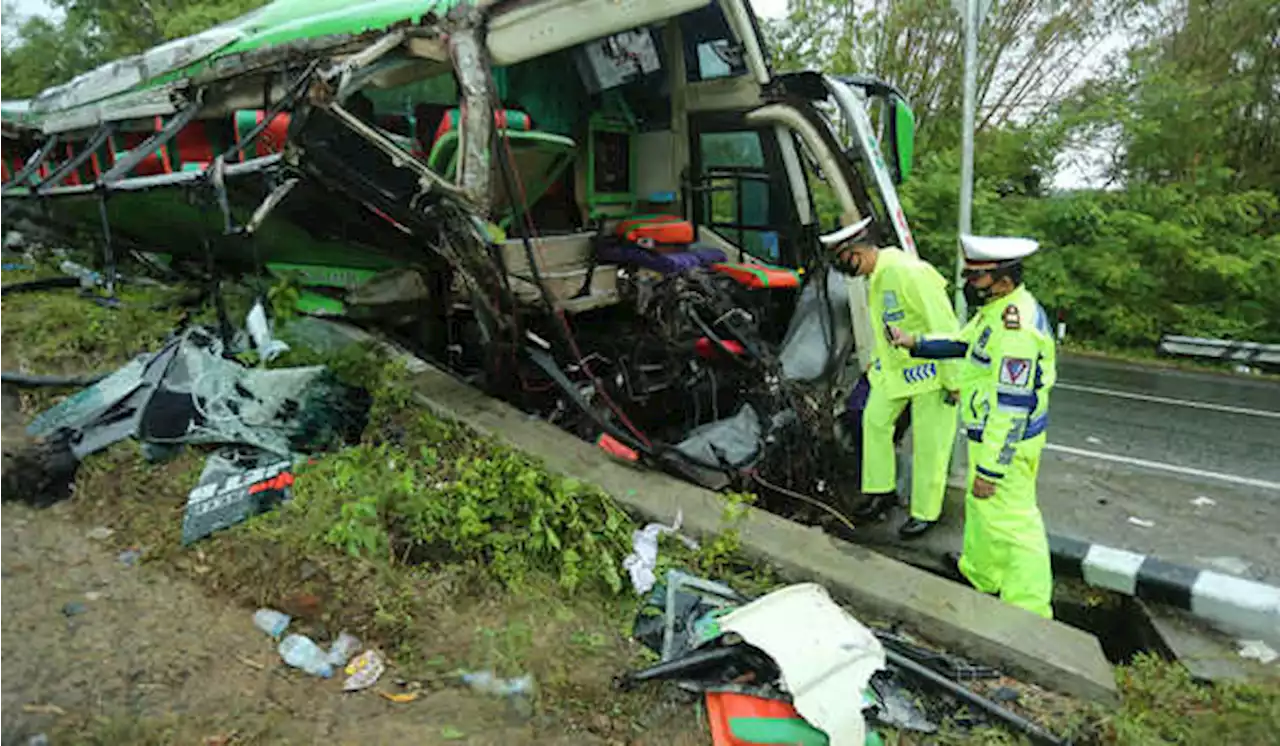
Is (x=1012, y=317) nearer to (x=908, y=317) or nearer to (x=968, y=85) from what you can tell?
(x=908, y=317)

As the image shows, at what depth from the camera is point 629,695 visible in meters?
2.56

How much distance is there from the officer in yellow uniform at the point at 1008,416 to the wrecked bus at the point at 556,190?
1044 millimetres

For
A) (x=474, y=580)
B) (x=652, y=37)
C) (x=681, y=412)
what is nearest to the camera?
(x=474, y=580)

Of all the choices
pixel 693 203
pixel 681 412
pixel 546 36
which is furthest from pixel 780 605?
pixel 693 203

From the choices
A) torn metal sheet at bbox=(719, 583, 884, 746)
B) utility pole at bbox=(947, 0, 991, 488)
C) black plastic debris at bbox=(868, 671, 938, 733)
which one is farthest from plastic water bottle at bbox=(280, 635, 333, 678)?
utility pole at bbox=(947, 0, 991, 488)

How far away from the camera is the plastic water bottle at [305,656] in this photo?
2604 millimetres

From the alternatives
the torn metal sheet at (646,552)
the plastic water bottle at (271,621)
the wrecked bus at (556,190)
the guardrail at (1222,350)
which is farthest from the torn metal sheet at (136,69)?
the guardrail at (1222,350)

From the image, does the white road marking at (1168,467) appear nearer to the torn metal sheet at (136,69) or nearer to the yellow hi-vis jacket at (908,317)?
the yellow hi-vis jacket at (908,317)

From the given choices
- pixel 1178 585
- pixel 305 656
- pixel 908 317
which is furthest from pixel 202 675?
pixel 1178 585

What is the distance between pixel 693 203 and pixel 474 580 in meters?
3.55

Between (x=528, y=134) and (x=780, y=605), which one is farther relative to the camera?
(x=528, y=134)

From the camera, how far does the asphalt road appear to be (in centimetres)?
418

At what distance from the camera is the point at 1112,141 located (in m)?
10.1

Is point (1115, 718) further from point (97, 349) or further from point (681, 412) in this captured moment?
point (97, 349)
